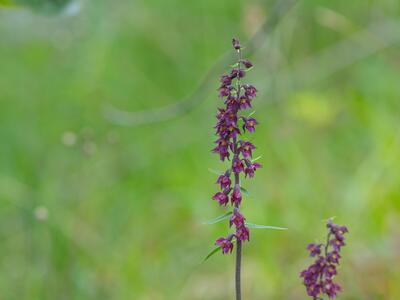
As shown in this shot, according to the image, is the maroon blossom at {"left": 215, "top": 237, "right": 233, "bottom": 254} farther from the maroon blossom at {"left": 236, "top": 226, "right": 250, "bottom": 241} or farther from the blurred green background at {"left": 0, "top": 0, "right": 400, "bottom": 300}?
the blurred green background at {"left": 0, "top": 0, "right": 400, "bottom": 300}

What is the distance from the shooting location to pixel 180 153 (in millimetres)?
5070

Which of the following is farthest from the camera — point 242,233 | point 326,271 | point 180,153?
point 180,153

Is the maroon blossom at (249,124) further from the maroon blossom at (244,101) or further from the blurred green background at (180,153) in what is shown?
the blurred green background at (180,153)

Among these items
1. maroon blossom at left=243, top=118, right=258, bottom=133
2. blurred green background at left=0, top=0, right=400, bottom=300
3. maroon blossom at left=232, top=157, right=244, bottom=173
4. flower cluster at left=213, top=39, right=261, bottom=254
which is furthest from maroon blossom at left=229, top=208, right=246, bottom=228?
blurred green background at left=0, top=0, right=400, bottom=300

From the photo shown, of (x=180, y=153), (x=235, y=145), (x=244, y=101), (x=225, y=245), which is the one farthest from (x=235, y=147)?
(x=180, y=153)

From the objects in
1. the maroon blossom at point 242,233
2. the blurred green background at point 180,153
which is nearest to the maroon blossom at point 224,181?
the maroon blossom at point 242,233

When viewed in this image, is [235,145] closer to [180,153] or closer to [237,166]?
[237,166]

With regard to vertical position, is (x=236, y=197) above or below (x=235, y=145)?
below

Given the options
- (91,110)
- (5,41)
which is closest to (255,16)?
(91,110)

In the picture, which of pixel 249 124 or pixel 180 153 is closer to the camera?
pixel 249 124

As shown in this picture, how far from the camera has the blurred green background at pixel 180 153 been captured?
380 cm

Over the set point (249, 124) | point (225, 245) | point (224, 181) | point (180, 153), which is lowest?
point (225, 245)

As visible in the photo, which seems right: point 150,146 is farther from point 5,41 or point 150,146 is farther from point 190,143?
point 5,41

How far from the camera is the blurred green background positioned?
3.80 m
